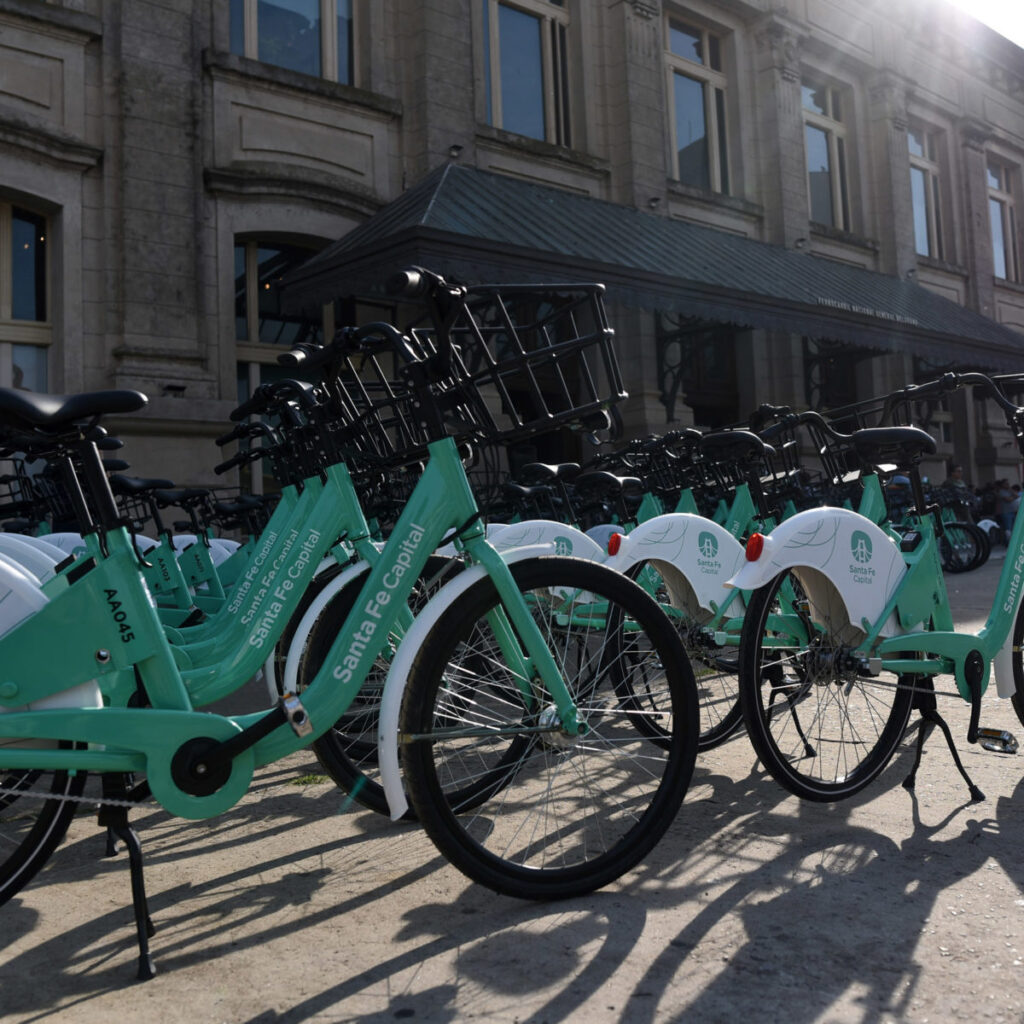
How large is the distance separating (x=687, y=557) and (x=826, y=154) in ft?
56.6

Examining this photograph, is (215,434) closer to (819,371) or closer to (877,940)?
(877,940)

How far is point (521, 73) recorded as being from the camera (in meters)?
14.2

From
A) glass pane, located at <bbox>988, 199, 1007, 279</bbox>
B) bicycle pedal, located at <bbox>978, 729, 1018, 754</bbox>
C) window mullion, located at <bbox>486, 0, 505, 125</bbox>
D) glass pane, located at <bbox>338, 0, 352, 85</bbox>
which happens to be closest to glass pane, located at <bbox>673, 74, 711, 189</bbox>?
window mullion, located at <bbox>486, 0, 505, 125</bbox>

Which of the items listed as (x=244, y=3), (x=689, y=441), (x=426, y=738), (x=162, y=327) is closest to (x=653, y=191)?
(x=244, y=3)

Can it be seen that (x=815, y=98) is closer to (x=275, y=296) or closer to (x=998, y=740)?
(x=275, y=296)

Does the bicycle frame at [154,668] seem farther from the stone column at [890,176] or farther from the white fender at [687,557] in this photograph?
the stone column at [890,176]

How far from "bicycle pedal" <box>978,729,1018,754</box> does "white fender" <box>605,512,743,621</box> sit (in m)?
1.00

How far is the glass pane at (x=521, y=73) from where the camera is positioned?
46.0 ft

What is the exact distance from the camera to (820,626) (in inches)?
127

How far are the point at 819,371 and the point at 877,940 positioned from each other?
1618 cm

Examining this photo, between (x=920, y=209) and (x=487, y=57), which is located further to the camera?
(x=920, y=209)

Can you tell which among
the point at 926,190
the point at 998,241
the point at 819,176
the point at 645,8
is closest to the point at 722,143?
the point at 819,176

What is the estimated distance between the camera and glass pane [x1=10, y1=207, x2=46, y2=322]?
10086 millimetres

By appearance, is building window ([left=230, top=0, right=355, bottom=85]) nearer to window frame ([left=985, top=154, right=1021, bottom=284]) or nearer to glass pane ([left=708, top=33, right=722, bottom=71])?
glass pane ([left=708, top=33, right=722, bottom=71])
